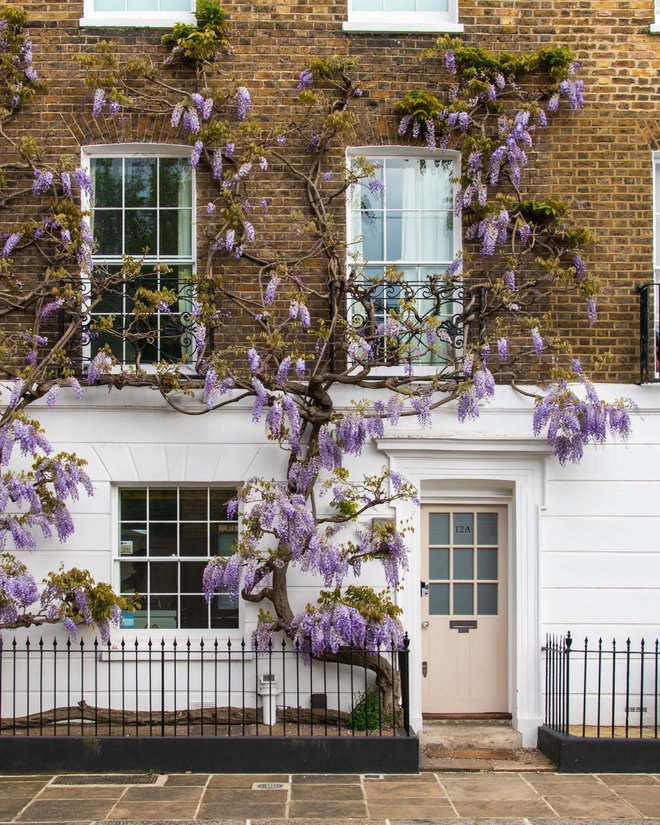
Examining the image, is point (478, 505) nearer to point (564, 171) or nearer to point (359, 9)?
point (564, 171)

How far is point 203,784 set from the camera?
29.1ft

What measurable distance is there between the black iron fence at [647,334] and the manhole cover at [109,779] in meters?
6.21

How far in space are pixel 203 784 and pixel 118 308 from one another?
489 centimetres

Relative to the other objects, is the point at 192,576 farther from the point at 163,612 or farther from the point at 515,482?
the point at 515,482

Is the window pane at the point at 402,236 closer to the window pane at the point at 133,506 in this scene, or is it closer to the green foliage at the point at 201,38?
the green foliage at the point at 201,38

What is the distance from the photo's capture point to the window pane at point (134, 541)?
10555 mm

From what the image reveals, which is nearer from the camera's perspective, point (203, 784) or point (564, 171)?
point (203, 784)

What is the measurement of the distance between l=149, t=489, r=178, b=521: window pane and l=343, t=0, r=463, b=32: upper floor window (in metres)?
5.28

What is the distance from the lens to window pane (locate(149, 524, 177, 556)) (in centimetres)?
1057

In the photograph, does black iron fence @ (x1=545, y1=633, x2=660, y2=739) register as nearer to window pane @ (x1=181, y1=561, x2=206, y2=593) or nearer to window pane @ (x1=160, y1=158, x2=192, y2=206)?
window pane @ (x1=181, y1=561, x2=206, y2=593)

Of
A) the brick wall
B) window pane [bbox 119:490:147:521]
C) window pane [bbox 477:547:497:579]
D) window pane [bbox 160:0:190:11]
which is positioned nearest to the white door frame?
window pane [bbox 477:547:497:579]

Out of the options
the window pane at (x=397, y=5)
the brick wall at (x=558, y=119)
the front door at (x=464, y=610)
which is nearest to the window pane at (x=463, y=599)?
the front door at (x=464, y=610)

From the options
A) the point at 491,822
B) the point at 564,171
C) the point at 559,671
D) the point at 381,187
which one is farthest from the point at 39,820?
the point at 564,171

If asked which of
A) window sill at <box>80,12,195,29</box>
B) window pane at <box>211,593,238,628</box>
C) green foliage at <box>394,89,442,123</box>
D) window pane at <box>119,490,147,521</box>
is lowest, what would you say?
window pane at <box>211,593,238,628</box>
